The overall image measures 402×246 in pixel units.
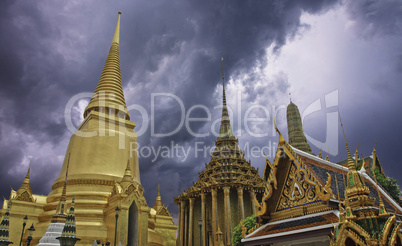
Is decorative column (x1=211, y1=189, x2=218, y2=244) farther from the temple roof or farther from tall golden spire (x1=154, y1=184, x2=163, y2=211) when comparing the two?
the temple roof

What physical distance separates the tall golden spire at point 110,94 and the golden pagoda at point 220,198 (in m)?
Result: 10.4

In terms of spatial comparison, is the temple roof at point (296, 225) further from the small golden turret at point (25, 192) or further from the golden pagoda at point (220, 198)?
the golden pagoda at point (220, 198)

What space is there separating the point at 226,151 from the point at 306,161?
25349 millimetres

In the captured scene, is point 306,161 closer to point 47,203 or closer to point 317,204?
point 317,204

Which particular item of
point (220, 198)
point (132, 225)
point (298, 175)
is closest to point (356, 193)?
point (298, 175)

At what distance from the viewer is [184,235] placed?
3092 centimetres

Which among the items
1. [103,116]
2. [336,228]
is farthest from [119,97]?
[336,228]

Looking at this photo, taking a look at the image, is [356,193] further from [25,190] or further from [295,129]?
[295,129]

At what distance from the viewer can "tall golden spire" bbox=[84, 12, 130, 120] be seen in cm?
2506

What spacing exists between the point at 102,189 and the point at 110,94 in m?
8.61

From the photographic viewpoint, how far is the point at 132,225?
18.4 metres

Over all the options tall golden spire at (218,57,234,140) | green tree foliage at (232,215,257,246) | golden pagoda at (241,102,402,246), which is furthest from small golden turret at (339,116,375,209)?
tall golden spire at (218,57,234,140)

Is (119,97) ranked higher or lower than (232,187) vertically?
higher

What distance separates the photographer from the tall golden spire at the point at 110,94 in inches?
987
